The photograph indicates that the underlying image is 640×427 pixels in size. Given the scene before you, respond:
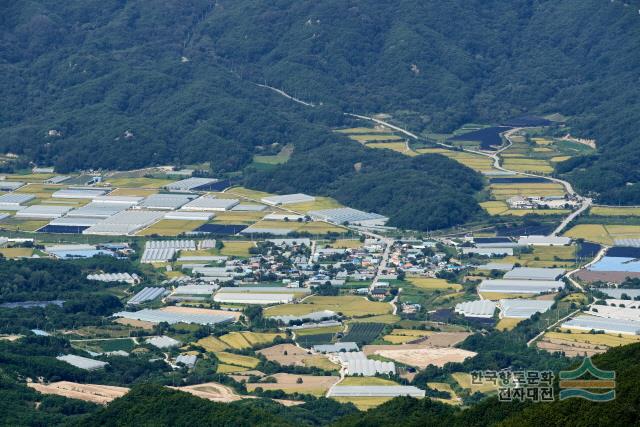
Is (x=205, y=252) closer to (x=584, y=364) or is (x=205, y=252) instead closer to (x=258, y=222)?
(x=258, y=222)

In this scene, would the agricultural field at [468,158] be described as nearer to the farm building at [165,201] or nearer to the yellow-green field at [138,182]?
the yellow-green field at [138,182]

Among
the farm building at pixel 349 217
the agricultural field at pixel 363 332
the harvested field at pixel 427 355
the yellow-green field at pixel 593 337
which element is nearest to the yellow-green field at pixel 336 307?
the agricultural field at pixel 363 332

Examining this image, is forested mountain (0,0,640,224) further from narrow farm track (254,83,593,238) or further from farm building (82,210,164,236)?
farm building (82,210,164,236)

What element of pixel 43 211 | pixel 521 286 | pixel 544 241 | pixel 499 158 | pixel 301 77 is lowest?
pixel 521 286

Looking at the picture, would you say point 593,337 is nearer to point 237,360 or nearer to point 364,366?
point 364,366

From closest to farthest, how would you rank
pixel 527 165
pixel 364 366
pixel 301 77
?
1. pixel 364 366
2. pixel 527 165
3. pixel 301 77

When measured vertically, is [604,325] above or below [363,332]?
above

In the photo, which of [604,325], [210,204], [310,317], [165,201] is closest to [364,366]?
[310,317]
